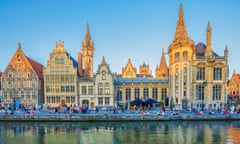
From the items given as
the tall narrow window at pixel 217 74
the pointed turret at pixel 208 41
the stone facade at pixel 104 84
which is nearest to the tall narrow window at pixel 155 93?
the stone facade at pixel 104 84

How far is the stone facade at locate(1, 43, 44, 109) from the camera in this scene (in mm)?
53188

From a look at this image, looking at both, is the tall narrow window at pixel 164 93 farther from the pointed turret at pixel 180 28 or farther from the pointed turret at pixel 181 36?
the pointed turret at pixel 180 28

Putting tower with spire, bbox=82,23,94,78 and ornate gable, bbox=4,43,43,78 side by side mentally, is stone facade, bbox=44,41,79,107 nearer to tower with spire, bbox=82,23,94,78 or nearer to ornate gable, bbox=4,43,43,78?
ornate gable, bbox=4,43,43,78

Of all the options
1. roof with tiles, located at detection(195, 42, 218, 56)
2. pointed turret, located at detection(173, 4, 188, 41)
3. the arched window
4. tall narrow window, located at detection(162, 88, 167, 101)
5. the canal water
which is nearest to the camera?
the canal water

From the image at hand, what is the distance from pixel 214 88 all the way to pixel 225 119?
14223 mm

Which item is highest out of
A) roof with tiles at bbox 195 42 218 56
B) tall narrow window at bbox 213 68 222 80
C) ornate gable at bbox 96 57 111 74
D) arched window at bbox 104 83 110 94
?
roof with tiles at bbox 195 42 218 56

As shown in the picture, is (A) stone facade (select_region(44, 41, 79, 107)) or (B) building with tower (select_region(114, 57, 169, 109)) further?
(B) building with tower (select_region(114, 57, 169, 109))

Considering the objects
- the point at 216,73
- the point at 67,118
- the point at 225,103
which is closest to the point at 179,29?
the point at 216,73

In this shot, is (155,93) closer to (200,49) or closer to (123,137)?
(200,49)

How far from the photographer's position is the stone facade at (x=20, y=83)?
5319 centimetres

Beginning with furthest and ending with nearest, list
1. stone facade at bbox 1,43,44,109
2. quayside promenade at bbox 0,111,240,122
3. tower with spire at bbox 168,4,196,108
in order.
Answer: stone facade at bbox 1,43,44,109 < tower with spire at bbox 168,4,196,108 < quayside promenade at bbox 0,111,240,122

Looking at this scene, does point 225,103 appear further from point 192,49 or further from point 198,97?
point 192,49

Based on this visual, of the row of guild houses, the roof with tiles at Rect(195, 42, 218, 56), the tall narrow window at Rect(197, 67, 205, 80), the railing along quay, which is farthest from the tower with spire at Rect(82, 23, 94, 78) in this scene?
the tall narrow window at Rect(197, 67, 205, 80)

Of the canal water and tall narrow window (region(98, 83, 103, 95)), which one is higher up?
tall narrow window (region(98, 83, 103, 95))
